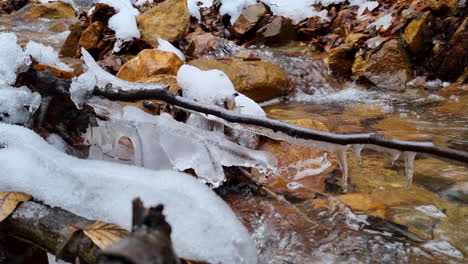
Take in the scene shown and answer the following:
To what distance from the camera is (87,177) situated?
1.11m

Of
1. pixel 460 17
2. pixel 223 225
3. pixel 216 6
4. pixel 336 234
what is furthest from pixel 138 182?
pixel 216 6

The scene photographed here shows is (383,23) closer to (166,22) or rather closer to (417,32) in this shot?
(417,32)

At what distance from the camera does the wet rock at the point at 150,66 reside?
10.7 ft

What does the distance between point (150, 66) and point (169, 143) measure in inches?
73.8

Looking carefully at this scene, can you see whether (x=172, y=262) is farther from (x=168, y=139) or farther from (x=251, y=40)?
(x=251, y=40)

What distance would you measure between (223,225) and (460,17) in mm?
5549

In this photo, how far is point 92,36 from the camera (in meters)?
5.48

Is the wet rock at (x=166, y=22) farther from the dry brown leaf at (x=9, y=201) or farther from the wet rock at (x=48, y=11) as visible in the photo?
the wet rock at (x=48, y=11)

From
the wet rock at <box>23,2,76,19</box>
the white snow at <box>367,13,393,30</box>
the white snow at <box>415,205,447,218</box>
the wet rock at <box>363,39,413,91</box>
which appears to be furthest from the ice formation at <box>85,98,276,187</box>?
the wet rock at <box>23,2,76,19</box>

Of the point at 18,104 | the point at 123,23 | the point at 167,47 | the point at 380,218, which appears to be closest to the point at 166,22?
the point at 123,23

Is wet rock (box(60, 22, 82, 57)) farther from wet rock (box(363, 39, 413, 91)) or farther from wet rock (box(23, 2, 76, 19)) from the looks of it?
wet rock (box(23, 2, 76, 19))

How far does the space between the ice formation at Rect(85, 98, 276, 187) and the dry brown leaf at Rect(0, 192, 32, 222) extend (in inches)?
23.3

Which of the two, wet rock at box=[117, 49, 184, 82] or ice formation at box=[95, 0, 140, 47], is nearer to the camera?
wet rock at box=[117, 49, 184, 82]

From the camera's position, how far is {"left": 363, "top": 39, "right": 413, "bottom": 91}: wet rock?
507cm
